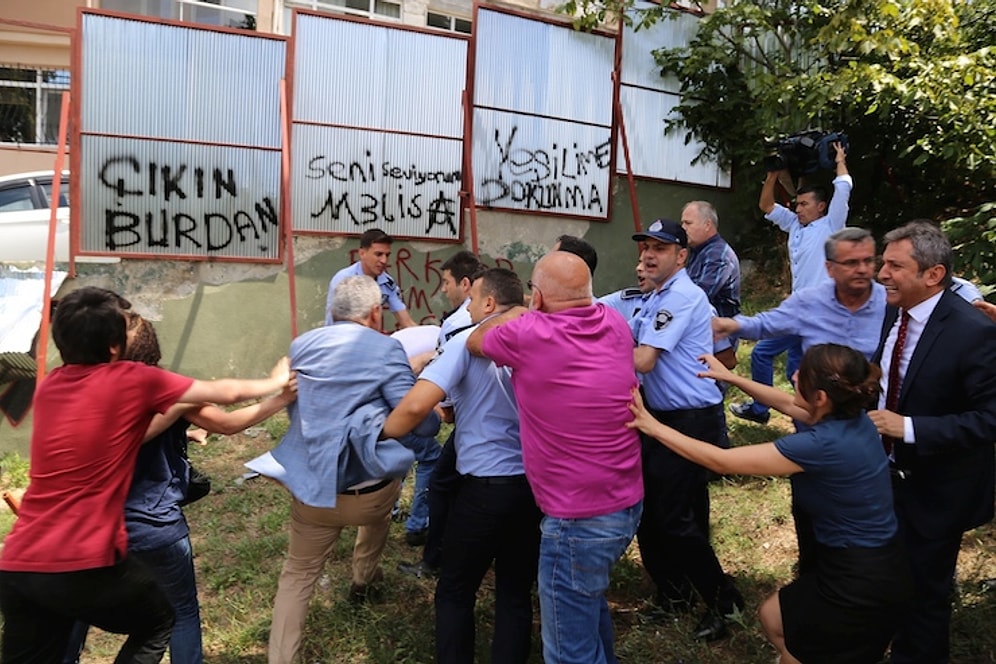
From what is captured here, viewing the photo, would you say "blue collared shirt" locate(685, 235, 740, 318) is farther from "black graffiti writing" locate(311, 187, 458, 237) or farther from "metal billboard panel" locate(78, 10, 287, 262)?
"metal billboard panel" locate(78, 10, 287, 262)

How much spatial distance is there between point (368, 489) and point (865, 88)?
6816mm

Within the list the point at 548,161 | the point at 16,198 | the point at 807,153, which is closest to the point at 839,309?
the point at 807,153

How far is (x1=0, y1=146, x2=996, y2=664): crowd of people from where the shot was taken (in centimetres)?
257

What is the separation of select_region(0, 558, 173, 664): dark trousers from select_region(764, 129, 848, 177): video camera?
5167 millimetres

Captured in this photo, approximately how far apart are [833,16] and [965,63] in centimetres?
166

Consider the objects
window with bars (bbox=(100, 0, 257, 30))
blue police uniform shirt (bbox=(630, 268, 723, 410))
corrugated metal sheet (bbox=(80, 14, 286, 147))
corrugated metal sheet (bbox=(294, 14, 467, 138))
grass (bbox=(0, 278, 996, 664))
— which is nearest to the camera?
blue police uniform shirt (bbox=(630, 268, 723, 410))

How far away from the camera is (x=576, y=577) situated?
279 cm

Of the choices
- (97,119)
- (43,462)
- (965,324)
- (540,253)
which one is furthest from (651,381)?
(97,119)

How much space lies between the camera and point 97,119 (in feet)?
21.6

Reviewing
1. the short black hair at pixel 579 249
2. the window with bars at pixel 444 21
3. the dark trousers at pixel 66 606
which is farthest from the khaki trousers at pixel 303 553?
the window with bars at pixel 444 21

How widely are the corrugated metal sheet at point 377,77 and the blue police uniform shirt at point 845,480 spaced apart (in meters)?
5.85

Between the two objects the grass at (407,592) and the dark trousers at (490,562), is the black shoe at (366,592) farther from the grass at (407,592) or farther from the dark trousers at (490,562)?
the dark trousers at (490,562)

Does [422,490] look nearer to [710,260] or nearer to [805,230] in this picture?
[710,260]

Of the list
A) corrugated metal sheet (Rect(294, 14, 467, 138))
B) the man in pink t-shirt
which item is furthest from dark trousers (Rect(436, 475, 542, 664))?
corrugated metal sheet (Rect(294, 14, 467, 138))
